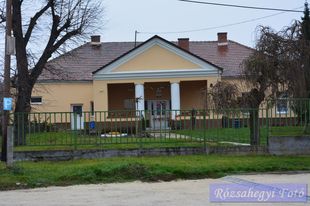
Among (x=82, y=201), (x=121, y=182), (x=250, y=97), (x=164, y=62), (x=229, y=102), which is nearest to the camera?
(x=82, y=201)

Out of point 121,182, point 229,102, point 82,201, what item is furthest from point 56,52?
point 82,201

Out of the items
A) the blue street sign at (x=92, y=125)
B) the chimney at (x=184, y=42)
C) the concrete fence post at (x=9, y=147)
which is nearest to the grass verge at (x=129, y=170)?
the concrete fence post at (x=9, y=147)

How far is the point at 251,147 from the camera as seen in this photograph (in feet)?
59.0

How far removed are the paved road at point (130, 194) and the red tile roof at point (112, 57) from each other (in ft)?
85.5

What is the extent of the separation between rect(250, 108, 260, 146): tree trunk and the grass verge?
6.19 feet

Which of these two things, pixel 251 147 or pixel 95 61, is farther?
pixel 95 61

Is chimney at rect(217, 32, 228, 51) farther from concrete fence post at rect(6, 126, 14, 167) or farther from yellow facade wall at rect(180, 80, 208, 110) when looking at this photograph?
concrete fence post at rect(6, 126, 14, 167)

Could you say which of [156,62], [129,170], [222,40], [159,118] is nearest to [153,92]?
[156,62]

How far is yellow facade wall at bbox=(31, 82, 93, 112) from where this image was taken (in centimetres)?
4091

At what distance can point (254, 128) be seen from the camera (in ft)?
59.9

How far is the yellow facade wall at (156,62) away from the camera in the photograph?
37.7 metres

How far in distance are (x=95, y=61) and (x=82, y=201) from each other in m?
32.2

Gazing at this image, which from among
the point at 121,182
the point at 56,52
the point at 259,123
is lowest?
the point at 121,182

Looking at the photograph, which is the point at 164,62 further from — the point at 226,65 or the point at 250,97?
the point at 250,97
